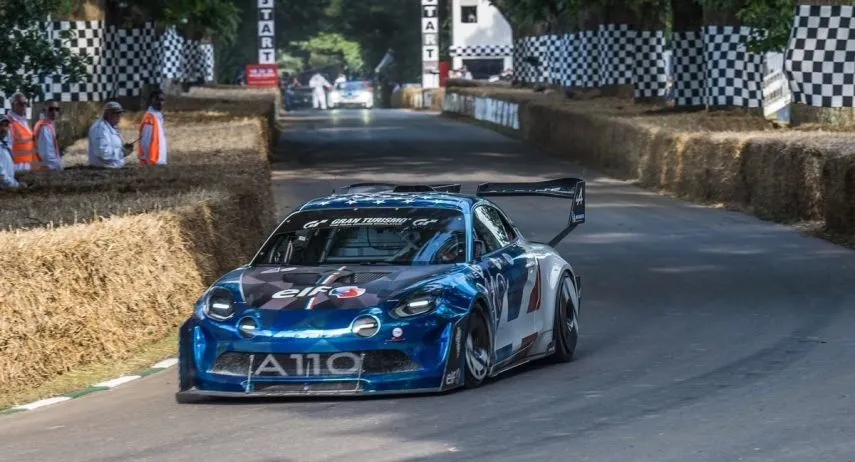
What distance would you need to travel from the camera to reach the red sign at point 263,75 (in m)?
81.9

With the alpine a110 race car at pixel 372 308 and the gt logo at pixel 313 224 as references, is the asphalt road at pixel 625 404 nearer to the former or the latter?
the alpine a110 race car at pixel 372 308

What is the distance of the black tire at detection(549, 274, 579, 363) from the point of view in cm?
1237

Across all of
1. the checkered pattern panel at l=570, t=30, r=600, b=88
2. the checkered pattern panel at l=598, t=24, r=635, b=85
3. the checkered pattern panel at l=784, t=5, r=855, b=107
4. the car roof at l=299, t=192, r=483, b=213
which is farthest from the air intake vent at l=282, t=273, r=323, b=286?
the checkered pattern panel at l=570, t=30, r=600, b=88

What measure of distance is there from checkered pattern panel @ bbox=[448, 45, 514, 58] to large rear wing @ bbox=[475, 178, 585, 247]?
286 ft

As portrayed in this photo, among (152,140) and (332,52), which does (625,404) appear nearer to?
(152,140)

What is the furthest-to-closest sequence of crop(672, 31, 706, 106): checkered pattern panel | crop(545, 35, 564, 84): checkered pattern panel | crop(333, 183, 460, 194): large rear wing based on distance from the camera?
crop(545, 35, 564, 84): checkered pattern panel < crop(672, 31, 706, 106): checkered pattern panel < crop(333, 183, 460, 194): large rear wing

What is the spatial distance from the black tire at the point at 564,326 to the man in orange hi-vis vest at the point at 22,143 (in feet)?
39.0

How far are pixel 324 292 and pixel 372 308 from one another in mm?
350

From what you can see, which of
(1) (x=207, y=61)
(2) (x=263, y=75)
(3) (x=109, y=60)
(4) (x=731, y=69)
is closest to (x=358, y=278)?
(4) (x=731, y=69)

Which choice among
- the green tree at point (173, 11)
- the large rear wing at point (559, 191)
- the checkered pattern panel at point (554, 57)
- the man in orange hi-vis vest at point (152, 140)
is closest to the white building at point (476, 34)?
the checkered pattern panel at point (554, 57)

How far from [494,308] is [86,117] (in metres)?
24.9

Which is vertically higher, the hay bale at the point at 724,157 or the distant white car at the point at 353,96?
the hay bale at the point at 724,157

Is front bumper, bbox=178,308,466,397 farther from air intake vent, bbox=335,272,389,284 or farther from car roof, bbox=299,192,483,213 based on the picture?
car roof, bbox=299,192,483,213

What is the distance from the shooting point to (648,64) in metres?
47.0
